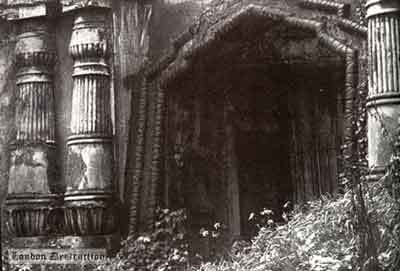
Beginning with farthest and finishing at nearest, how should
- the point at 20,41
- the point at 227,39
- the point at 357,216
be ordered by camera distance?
the point at 20,41 < the point at 227,39 < the point at 357,216

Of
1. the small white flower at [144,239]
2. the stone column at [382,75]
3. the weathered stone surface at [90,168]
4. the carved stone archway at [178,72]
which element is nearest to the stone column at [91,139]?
the weathered stone surface at [90,168]

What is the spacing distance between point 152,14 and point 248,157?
78.5 inches

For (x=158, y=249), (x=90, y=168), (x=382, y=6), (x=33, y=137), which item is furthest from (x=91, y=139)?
(x=382, y=6)

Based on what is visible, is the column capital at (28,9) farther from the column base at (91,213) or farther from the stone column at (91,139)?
the column base at (91,213)

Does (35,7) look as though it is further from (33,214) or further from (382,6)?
(382,6)

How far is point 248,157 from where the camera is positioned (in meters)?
9.77

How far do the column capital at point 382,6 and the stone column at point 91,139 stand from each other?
302 centimetres

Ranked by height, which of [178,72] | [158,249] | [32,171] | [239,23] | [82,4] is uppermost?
[82,4]

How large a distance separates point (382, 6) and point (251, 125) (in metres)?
2.84

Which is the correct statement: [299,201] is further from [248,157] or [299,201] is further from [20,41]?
[20,41]

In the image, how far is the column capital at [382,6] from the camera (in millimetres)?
7285

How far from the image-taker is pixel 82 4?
907 cm

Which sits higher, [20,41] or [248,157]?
[20,41]

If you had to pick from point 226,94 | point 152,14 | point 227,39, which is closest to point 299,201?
point 226,94
